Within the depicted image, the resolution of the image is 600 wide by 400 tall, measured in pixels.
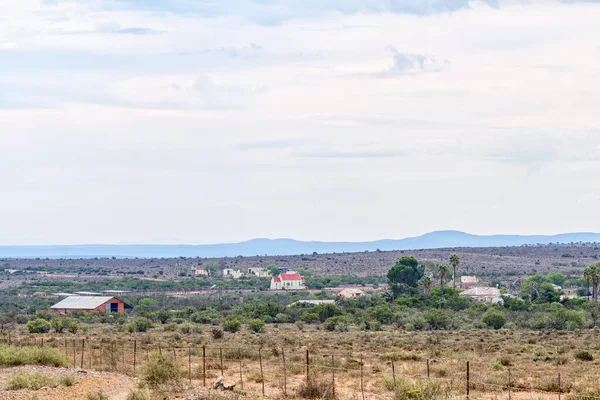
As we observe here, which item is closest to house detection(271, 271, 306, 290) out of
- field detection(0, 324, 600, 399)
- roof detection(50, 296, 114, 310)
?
roof detection(50, 296, 114, 310)

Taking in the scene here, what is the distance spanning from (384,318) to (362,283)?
74.6 m

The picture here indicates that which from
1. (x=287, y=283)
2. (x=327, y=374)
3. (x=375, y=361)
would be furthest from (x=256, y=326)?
(x=287, y=283)

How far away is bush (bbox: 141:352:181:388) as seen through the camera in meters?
30.3

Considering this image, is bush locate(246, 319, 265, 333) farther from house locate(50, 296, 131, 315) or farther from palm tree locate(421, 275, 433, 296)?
palm tree locate(421, 275, 433, 296)

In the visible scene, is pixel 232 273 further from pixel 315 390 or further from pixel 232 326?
pixel 315 390

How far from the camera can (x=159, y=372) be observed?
30.5 metres

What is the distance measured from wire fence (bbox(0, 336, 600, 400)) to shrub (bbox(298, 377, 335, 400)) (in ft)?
0.15

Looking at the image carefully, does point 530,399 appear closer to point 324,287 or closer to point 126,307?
point 126,307

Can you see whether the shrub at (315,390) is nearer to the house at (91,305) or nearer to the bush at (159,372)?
the bush at (159,372)

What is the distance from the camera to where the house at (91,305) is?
89.8 m

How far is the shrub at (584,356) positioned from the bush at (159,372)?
67.5 ft

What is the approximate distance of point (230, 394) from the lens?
27656 millimetres

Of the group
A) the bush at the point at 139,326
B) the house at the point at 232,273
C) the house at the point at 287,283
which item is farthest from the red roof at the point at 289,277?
the bush at the point at 139,326

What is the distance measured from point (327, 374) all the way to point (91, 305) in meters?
60.2
